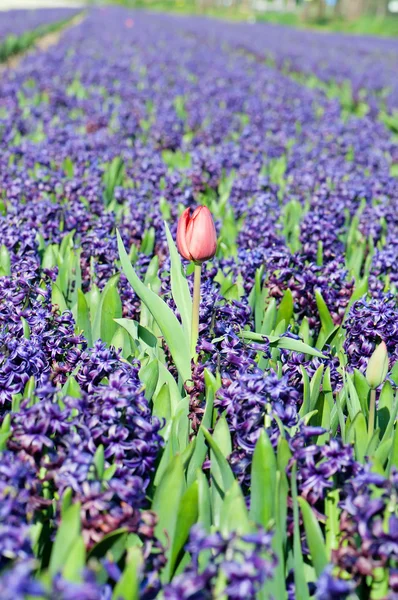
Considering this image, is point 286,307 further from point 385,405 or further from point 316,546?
point 316,546

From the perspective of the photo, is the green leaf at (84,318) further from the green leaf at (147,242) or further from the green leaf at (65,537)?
the green leaf at (65,537)

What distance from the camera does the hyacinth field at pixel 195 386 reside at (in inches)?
56.9

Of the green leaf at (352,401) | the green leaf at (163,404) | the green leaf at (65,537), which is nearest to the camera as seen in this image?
the green leaf at (65,537)

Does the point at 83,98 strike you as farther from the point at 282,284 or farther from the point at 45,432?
the point at 45,432

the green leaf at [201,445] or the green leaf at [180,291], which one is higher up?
the green leaf at [180,291]

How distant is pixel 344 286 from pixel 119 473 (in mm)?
1743

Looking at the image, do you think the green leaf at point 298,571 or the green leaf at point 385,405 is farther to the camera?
the green leaf at point 385,405

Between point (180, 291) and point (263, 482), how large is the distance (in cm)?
92

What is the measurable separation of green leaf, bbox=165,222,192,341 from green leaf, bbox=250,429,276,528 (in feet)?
2.45

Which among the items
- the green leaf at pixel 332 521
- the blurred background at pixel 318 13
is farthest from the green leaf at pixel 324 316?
the blurred background at pixel 318 13

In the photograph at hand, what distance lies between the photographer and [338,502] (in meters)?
1.66

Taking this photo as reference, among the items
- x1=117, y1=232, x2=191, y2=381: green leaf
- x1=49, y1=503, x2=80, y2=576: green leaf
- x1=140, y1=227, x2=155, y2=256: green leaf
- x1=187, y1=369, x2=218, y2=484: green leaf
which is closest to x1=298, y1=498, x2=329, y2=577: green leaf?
x1=187, y1=369, x2=218, y2=484: green leaf

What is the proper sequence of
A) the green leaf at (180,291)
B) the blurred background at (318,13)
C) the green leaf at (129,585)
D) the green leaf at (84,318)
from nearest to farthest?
1. the green leaf at (129,585)
2. the green leaf at (180,291)
3. the green leaf at (84,318)
4. the blurred background at (318,13)

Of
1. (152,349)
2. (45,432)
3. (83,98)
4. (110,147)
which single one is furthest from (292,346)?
(83,98)
